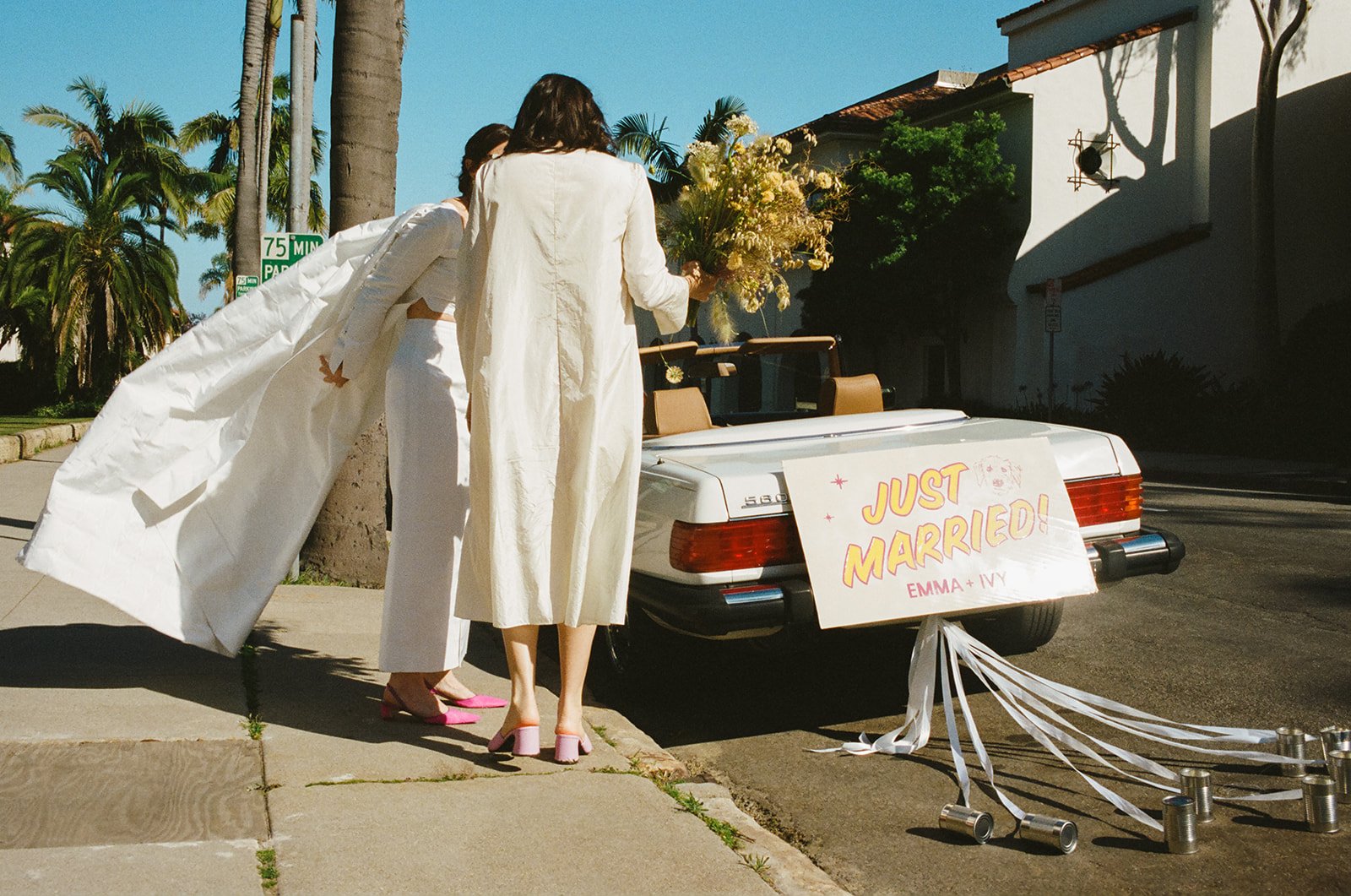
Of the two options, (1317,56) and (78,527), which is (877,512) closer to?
(78,527)

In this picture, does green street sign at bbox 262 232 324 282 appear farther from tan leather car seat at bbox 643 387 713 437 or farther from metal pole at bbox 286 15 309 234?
tan leather car seat at bbox 643 387 713 437

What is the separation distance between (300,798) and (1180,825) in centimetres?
247

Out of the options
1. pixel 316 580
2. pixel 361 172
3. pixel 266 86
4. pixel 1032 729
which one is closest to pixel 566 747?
pixel 1032 729

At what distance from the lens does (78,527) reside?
15.3ft

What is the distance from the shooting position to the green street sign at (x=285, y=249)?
871 cm

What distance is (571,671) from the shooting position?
3.97 metres

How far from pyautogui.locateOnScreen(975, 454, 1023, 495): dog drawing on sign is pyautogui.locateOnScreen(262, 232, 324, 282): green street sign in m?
5.73

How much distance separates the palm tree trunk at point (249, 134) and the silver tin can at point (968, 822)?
17.1 metres

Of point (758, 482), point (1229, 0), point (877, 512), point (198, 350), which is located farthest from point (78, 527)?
point (1229, 0)

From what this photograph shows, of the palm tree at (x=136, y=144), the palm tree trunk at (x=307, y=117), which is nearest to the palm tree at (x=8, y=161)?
the palm tree at (x=136, y=144)

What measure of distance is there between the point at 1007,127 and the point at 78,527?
2610 centimetres

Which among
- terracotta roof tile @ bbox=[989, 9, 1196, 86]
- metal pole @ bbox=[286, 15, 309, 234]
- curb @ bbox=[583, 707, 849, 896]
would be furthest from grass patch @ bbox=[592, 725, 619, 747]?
terracotta roof tile @ bbox=[989, 9, 1196, 86]

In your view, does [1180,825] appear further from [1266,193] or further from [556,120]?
[1266,193]

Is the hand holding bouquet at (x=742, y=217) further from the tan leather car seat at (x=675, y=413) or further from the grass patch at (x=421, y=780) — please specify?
the grass patch at (x=421, y=780)
